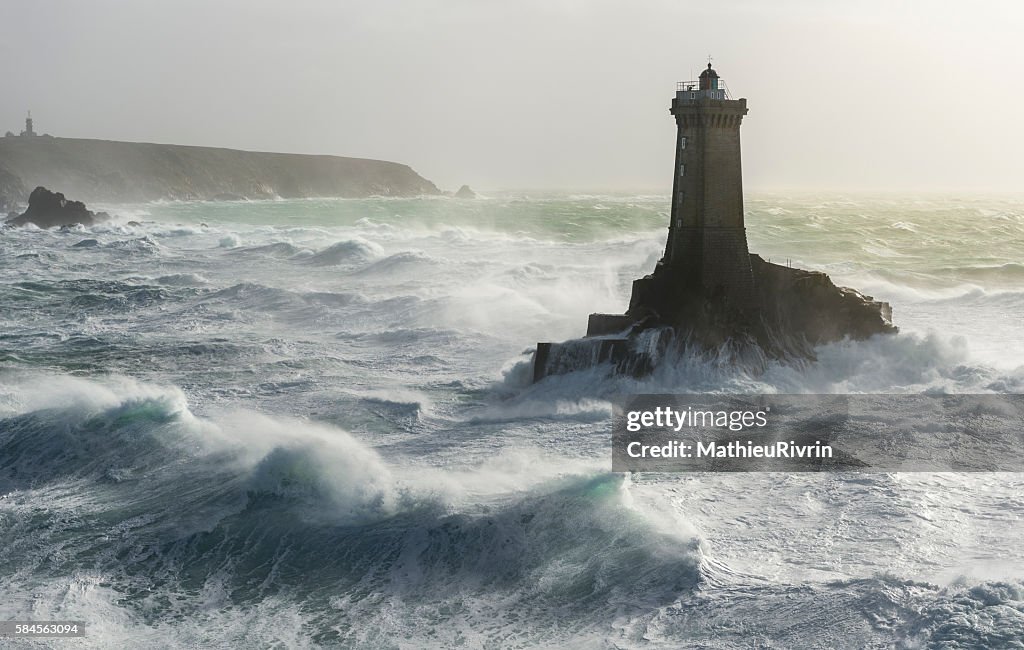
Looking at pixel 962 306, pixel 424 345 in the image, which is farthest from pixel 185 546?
pixel 962 306

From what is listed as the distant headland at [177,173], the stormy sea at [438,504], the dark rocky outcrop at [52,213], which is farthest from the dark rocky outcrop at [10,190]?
the stormy sea at [438,504]

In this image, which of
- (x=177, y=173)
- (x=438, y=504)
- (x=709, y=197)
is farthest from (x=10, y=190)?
(x=438, y=504)

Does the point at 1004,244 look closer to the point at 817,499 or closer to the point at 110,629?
the point at 817,499

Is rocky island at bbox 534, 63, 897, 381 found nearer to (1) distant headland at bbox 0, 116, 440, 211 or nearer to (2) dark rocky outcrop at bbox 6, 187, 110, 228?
(2) dark rocky outcrop at bbox 6, 187, 110, 228

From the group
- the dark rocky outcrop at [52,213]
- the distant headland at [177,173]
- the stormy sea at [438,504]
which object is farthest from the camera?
the distant headland at [177,173]

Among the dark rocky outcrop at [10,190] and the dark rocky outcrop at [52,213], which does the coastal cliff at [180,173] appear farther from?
the dark rocky outcrop at [52,213]

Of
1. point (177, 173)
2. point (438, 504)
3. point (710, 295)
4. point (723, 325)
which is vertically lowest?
point (438, 504)

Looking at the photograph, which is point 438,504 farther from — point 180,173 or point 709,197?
point 180,173
